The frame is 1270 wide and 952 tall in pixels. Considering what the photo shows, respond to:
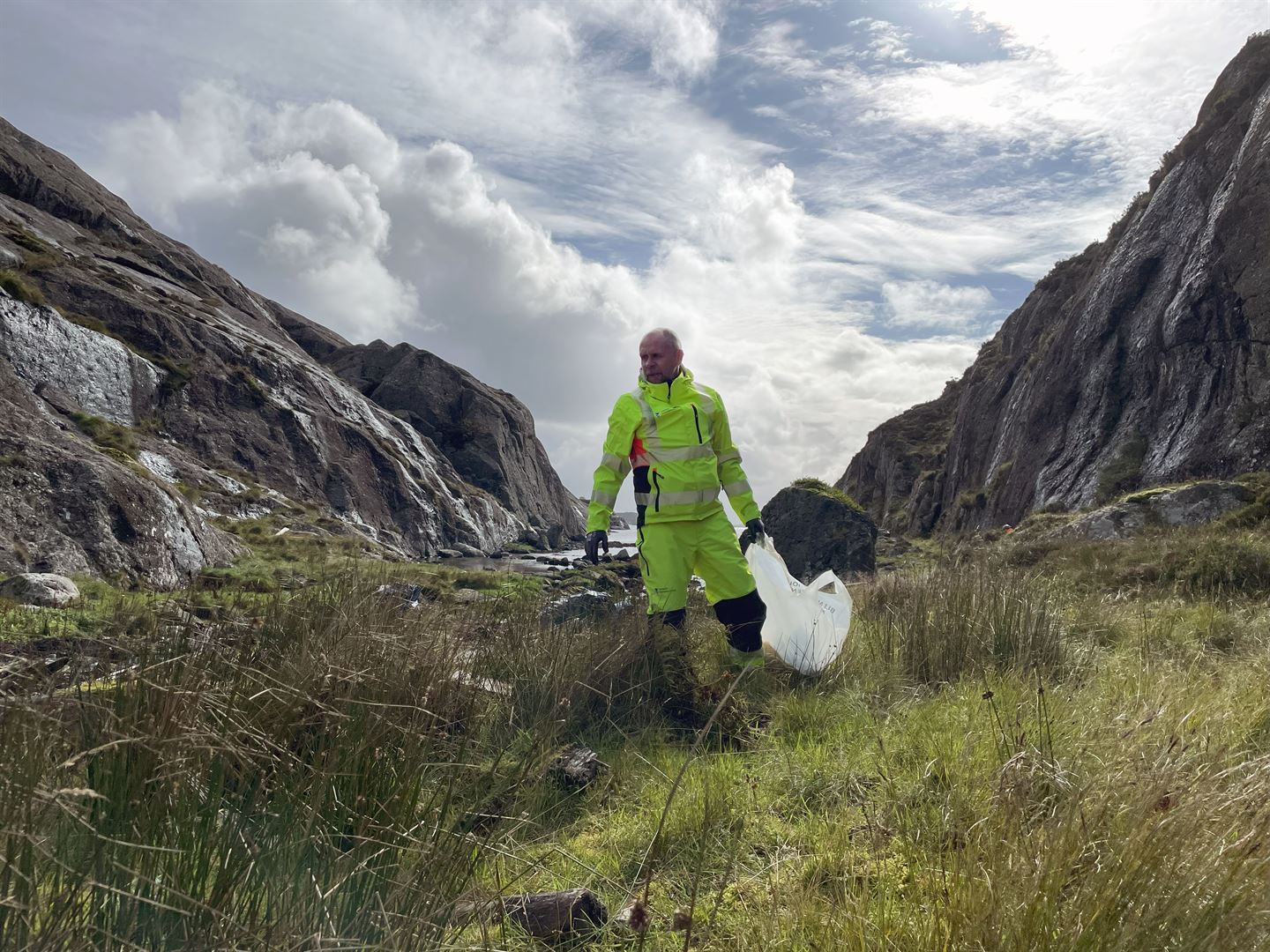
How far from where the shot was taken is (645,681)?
4520 mm

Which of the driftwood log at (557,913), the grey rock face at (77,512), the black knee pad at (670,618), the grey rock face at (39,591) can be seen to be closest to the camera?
the driftwood log at (557,913)

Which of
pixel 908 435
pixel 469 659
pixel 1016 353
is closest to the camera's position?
pixel 469 659

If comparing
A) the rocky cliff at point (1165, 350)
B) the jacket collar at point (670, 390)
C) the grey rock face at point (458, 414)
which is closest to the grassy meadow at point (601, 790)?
the jacket collar at point (670, 390)

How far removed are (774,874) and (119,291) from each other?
41.8 meters

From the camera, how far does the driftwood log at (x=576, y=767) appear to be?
3.47m

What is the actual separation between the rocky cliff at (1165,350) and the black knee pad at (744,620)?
17.0 meters

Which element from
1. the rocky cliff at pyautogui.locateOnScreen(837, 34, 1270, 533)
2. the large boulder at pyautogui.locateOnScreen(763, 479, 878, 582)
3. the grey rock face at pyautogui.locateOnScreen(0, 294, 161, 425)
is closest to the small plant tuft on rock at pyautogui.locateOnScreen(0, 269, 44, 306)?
the grey rock face at pyautogui.locateOnScreen(0, 294, 161, 425)

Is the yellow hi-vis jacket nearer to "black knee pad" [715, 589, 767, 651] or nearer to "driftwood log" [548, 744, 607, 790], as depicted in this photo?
"black knee pad" [715, 589, 767, 651]

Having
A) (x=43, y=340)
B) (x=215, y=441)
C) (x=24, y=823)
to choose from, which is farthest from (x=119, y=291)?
(x=24, y=823)

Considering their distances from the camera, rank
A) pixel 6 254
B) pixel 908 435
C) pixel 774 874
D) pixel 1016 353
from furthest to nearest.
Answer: pixel 908 435 < pixel 1016 353 < pixel 6 254 < pixel 774 874

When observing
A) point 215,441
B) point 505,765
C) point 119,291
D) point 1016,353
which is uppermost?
point 119,291

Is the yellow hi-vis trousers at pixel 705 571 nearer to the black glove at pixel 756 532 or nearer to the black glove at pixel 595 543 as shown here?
the black glove at pixel 595 543

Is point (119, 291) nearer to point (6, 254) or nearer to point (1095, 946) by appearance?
point (6, 254)

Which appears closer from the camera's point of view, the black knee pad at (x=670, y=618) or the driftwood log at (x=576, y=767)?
the driftwood log at (x=576, y=767)
